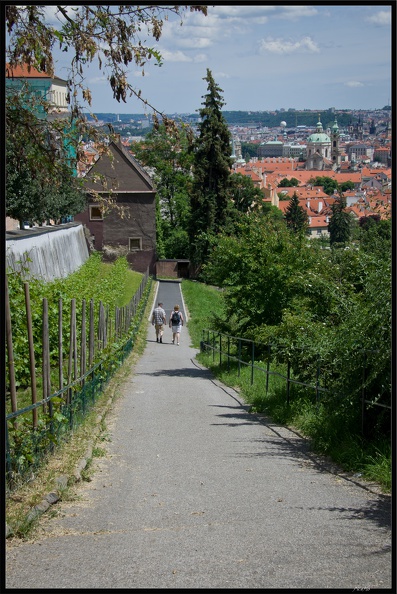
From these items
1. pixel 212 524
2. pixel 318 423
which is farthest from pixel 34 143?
pixel 318 423

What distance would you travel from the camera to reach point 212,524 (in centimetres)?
677

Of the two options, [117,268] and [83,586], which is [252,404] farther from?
[117,268]

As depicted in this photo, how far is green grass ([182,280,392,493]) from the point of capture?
8672 millimetres

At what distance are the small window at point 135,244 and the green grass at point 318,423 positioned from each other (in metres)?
42.2

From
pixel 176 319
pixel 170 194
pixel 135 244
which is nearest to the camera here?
pixel 176 319

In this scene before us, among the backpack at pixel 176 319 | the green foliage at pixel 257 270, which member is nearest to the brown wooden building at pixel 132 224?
the backpack at pixel 176 319

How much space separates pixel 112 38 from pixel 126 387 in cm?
1161

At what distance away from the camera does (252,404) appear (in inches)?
619

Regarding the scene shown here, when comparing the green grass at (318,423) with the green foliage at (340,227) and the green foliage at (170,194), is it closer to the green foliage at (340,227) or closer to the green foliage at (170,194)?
the green foliage at (340,227)

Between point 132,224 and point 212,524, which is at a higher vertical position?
point 132,224

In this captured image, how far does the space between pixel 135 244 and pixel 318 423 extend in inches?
2141

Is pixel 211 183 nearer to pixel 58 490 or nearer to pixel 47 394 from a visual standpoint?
pixel 47 394

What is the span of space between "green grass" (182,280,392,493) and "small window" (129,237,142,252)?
4222cm

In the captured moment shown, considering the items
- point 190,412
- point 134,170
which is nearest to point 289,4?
point 190,412
